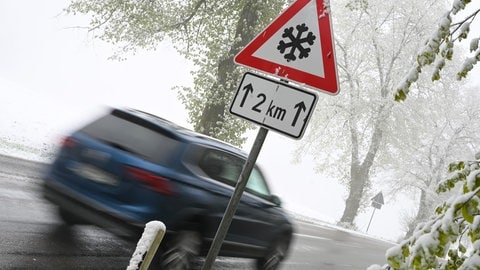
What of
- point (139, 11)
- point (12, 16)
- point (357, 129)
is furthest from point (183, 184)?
point (12, 16)

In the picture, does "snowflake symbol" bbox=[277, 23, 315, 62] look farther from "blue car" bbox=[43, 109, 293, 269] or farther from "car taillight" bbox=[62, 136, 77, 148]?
"car taillight" bbox=[62, 136, 77, 148]

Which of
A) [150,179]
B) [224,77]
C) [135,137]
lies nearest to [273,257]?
[150,179]

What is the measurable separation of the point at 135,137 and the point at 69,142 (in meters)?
0.91

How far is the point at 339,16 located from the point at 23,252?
24714 millimetres

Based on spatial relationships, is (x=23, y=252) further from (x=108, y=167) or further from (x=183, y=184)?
(x=183, y=184)

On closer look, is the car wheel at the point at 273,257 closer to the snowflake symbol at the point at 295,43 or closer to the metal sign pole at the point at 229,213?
the metal sign pole at the point at 229,213

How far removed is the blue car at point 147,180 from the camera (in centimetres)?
489

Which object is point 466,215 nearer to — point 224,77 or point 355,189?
point 224,77

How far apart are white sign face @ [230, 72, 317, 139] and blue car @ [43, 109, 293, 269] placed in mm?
1969

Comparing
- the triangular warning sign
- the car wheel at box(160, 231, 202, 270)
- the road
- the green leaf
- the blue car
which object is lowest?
the road

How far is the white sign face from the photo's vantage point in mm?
3225

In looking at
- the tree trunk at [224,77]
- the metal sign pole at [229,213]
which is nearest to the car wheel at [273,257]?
the metal sign pole at [229,213]

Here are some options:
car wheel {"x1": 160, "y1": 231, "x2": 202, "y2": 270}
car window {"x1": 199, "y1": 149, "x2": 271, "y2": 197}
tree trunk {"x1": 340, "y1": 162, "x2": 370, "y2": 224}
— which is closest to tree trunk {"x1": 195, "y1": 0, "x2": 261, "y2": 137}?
car window {"x1": 199, "y1": 149, "x2": 271, "y2": 197}

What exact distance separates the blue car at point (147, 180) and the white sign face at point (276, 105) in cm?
197
